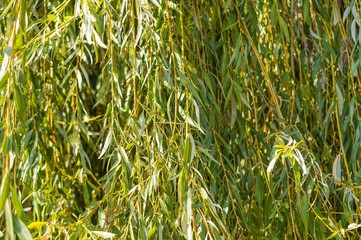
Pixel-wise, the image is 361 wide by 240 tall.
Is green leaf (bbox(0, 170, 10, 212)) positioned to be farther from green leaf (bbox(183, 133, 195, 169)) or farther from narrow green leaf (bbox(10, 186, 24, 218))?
green leaf (bbox(183, 133, 195, 169))

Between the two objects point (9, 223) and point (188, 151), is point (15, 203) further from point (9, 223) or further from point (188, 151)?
point (188, 151)

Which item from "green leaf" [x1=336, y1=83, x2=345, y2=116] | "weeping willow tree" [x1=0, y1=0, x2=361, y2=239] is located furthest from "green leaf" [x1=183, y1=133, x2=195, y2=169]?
"green leaf" [x1=336, y1=83, x2=345, y2=116]

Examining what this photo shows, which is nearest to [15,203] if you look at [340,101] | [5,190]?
[5,190]

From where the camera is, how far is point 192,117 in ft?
4.75

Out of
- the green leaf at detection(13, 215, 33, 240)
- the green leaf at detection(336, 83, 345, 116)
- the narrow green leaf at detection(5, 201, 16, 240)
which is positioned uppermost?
the narrow green leaf at detection(5, 201, 16, 240)

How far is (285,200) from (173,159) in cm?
37

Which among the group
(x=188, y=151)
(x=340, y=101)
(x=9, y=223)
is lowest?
(x=340, y=101)

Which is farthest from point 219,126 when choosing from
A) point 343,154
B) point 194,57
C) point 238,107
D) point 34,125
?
point 34,125

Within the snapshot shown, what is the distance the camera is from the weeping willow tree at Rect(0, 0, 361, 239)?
1.37m

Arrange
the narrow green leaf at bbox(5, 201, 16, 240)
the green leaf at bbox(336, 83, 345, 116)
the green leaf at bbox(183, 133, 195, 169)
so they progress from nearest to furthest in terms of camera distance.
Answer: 1. the narrow green leaf at bbox(5, 201, 16, 240)
2. the green leaf at bbox(183, 133, 195, 169)
3. the green leaf at bbox(336, 83, 345, 116)

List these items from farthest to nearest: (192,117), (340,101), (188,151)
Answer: (340,101), (192,117), (188,151)

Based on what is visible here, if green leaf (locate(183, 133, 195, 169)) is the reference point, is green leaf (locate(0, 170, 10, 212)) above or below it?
above

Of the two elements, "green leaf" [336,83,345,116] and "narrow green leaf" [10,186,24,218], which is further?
"green leaf" [336,83,345,116]

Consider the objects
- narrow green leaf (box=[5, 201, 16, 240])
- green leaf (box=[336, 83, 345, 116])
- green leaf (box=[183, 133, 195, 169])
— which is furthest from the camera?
green leaf (box=[336, 83, 345, 116])
